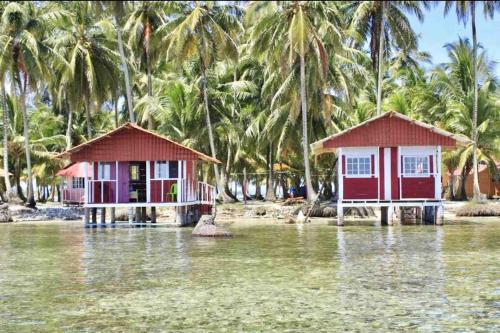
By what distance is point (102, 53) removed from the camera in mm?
38750

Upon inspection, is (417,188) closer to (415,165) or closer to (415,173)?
(415,173)

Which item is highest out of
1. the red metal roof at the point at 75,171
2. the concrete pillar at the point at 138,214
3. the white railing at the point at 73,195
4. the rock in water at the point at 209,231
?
the red metal roof at the point at 75,171

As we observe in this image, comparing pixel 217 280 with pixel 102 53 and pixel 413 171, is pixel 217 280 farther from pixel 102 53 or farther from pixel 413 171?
pixel 102 53

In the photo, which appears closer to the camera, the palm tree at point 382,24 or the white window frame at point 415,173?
the white window frame at point 415,173

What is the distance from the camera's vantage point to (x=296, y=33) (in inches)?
1201

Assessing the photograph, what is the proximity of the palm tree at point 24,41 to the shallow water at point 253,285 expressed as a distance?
16.8 metres

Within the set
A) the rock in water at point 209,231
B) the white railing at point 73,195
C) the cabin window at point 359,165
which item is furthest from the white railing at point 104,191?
the white railing at point 73,195

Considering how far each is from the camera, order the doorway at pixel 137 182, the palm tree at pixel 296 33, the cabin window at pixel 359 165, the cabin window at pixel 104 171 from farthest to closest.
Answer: the palm tree at pixel 296 33
the cabin window at pixel 104 171
the doorway at pixel 137 182
the cabin window at pixel 359 165

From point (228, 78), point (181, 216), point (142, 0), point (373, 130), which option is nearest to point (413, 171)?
point (373, 130)

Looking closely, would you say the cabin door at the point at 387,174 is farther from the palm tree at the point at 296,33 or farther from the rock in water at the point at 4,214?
the rock in water at the point at 4,214

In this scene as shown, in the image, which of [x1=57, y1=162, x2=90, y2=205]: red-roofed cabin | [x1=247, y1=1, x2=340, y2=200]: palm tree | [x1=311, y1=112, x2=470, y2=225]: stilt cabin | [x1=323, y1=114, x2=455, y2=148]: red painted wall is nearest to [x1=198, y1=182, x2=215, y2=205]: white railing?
[x1=247, y1=1, x2=340, y2=200]: palm tree

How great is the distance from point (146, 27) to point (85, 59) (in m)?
3.92

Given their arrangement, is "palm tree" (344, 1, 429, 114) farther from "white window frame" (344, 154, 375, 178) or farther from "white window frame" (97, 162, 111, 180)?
"white window frame" (97, 162, 111, 180)

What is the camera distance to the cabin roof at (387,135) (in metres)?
24.9
